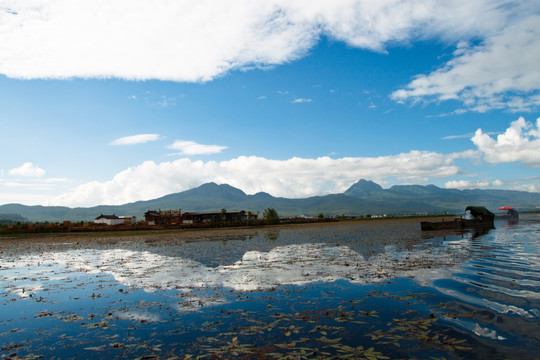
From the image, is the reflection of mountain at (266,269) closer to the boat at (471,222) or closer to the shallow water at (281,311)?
the shallow water at (281,311)

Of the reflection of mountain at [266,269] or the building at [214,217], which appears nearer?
the reflection of mountain at [266,269]

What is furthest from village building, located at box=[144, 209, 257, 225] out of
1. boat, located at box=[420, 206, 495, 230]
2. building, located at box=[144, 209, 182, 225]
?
boat, located at box=[420, 206, 495, 230]

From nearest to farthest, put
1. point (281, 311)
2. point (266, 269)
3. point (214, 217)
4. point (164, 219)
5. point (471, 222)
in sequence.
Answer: point (281, 311) → point (266, 269) → point (471, 222) → point (164, 219) → point (214, 217)

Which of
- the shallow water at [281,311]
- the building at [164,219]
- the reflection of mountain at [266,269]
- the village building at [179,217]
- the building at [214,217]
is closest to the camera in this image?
the shallow water at [281,311]

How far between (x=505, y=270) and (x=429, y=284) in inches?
295

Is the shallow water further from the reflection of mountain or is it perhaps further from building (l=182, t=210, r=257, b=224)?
building (l=182, t=210, r=257, b=224)

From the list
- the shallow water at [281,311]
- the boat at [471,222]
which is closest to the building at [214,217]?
the boat at [471,222]

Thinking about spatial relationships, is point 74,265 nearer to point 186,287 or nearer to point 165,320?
point 186,287

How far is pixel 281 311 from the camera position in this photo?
44.6 feet

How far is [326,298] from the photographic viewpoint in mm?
15422

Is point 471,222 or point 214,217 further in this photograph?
point 214,217

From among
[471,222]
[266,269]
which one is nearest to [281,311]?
[266,269]

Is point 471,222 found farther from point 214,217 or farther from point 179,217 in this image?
point 214,217

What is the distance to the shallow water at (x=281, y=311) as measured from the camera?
392 inches
